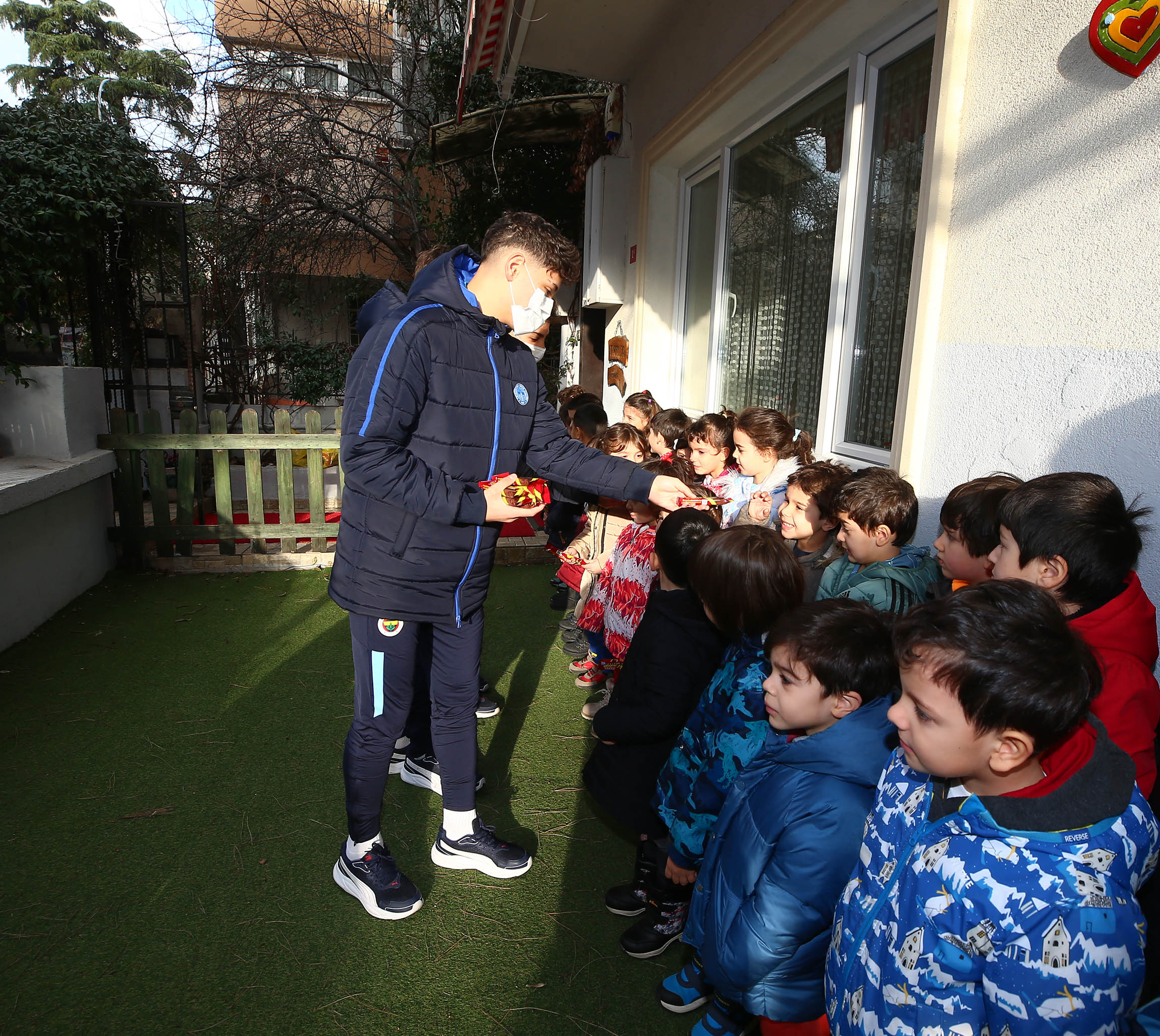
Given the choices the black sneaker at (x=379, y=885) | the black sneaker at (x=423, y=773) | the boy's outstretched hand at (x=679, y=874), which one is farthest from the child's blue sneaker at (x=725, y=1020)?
the black sneaker at (x=423, y=773)

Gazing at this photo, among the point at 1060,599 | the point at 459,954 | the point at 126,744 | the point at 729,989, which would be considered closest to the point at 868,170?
the point at 1060,599

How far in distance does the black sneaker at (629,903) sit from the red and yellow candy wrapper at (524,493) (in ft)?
3.96

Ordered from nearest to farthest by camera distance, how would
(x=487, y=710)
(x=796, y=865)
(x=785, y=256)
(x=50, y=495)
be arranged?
(x=796, y=865), (x=487, y=710), (x=785, y=256), (x=50, y=495)

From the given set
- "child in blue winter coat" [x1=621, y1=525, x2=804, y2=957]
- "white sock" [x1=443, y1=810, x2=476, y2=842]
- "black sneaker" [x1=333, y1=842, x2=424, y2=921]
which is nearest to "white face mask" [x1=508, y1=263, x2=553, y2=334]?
"child in blue winter coat" [x1=621, y1=525, x2=804, y2=957]

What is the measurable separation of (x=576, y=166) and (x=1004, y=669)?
7.22 metres

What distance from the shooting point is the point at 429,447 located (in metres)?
2.04

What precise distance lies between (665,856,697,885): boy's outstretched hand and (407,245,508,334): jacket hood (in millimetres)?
1577

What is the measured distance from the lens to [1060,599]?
1601 mm

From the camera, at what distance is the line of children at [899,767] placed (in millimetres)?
1086

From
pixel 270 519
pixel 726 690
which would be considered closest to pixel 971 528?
pixel 726 690

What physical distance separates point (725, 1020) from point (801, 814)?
65 cm

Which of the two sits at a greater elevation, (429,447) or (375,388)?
(375,388)

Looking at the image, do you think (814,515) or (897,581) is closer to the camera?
(897,581)

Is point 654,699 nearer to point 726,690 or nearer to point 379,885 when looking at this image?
point 726,690
